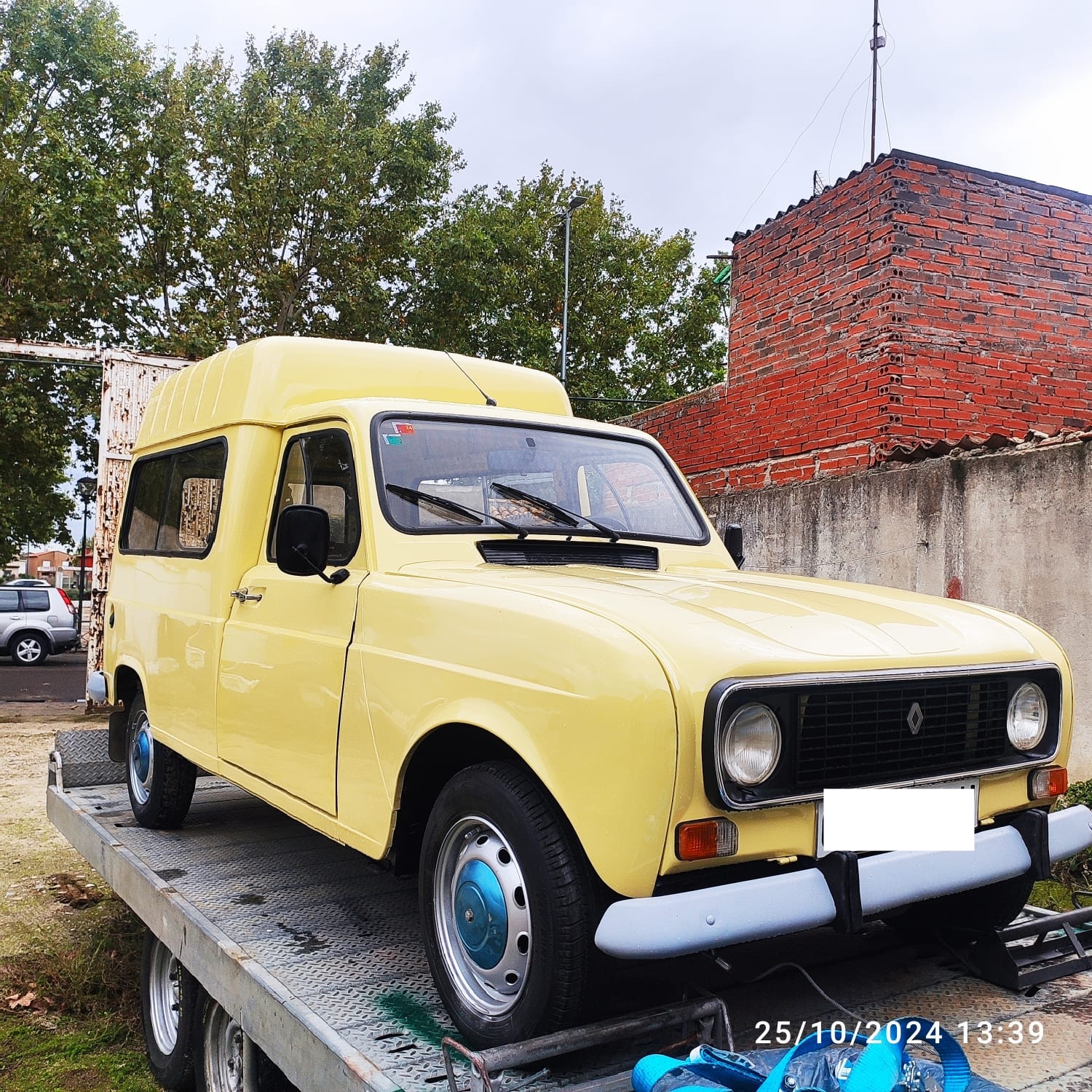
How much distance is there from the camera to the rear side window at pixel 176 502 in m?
4.58

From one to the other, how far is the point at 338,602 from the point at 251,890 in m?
1.16

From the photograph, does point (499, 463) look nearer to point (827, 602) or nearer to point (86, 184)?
point (827, 602)

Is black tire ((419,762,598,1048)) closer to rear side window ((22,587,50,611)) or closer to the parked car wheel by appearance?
the parked car wheel

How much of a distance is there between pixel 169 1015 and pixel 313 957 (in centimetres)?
128

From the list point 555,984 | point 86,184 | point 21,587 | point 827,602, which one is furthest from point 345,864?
point 21,587

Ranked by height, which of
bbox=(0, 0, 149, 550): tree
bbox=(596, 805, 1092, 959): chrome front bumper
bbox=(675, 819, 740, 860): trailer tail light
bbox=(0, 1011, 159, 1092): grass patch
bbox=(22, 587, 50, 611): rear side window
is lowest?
bbox=(0, 1011, 159, 1092): grass patch

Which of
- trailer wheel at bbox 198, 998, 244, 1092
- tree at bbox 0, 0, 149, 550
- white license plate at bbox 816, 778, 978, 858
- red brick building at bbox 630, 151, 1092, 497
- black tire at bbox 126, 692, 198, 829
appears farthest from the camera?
tree at bbox 0, 0, 149, 550

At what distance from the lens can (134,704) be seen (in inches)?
215

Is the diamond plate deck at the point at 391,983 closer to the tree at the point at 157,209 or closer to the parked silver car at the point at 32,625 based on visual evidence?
the tree at the point at 157,209

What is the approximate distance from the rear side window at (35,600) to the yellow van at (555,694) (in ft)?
69.6

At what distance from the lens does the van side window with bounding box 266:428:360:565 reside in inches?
145

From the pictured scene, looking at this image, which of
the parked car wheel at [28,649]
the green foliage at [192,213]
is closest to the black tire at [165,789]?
the green foliage at [192,213]

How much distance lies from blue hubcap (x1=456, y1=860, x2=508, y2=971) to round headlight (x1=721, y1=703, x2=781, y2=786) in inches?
27.5

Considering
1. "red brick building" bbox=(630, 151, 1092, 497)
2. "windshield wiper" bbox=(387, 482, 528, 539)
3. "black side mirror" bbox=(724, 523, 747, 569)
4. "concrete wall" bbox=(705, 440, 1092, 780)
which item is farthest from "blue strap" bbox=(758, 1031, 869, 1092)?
"red brick building" bbox=(630, 151, 1092, 497)
